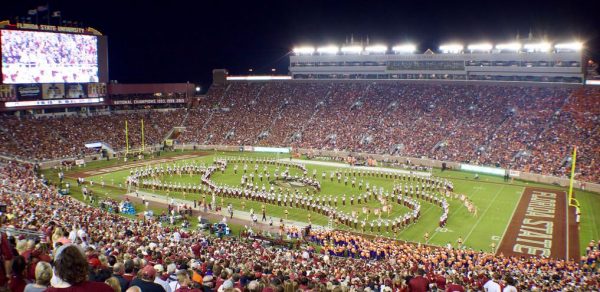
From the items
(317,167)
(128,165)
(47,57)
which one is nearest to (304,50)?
(317,167)

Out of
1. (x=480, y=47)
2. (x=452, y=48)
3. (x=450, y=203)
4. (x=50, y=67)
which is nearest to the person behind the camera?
(x=450, y=203)

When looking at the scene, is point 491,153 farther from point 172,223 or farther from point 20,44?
point 20,44

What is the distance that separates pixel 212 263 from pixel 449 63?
50635 millimetres

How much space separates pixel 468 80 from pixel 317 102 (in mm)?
18327

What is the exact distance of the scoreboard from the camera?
145 feet

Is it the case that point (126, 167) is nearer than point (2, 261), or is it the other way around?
point (2, 261)

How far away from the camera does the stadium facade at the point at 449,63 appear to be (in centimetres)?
4809

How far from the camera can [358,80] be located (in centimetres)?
6244

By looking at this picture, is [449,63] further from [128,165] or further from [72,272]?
[72,272]

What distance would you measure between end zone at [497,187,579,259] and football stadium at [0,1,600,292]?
165 millimetres

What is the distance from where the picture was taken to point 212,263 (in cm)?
1081

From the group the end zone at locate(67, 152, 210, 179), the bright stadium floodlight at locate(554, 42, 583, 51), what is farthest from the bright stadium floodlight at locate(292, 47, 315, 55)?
the bright stadium floodlight at locate(554, 42, 583, 51)

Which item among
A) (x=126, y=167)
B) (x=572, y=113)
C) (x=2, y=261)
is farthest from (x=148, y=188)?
(x=572, y=113)

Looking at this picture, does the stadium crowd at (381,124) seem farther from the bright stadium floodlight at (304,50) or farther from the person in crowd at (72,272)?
the person in crowd at (72,272)
